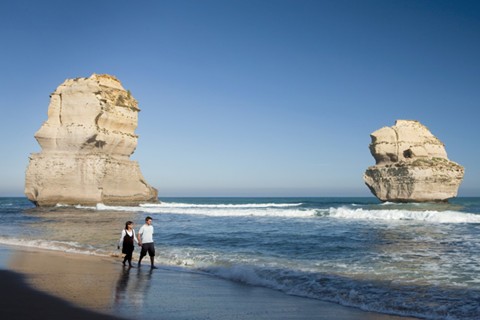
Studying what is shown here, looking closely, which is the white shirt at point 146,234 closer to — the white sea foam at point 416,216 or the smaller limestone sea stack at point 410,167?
the white sea foam at point 416,216

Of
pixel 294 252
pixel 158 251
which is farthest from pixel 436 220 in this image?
pixel 158 251

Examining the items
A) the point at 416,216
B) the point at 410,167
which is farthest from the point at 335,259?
the point at 410,167

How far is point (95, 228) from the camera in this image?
21.5 metres

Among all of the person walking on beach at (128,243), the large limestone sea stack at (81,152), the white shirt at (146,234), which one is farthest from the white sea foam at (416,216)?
the large limestone sea stack at (81,152)

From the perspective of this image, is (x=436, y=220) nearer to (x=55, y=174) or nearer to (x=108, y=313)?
(x=108, y=313)

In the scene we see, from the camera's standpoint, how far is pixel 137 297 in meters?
7.24

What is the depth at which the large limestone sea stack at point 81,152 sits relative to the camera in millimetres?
42469

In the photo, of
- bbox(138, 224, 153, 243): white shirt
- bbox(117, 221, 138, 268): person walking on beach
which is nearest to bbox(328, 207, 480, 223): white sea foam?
bbox(138, 224, 153, 243): white shirt

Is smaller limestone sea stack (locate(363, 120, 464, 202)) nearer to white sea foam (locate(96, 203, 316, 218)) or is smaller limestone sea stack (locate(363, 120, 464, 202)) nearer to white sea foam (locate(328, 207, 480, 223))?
white sea foam (locate(96, 203, 316, 218))

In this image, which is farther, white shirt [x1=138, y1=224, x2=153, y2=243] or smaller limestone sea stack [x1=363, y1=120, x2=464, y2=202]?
smaller limestone sea stack [x1=363, y1=120, x2=464, y2=202]

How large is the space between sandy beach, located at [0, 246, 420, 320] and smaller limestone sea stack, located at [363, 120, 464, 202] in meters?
42.7

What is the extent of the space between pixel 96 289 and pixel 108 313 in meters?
2.02

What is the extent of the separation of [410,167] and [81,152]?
119 ft

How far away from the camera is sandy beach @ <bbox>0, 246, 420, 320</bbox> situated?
20.1ft
